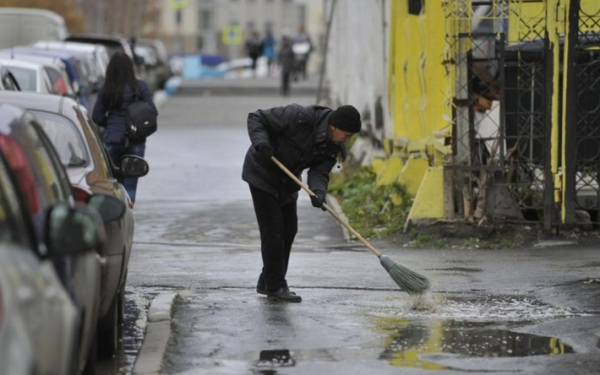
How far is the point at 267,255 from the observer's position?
11.5 m

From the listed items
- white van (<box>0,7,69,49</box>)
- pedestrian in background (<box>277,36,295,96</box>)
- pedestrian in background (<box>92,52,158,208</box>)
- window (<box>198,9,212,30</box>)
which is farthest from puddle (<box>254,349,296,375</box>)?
window (<box>198,9,212,30</box>)

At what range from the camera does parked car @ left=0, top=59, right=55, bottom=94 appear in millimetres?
20297

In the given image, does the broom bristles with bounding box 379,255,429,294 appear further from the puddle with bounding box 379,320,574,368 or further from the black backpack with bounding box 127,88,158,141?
the black backpack with bounding box 127,88,158,141

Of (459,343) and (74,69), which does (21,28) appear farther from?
(459,343)

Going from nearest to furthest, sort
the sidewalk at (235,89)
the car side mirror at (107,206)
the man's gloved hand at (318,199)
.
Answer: the car side mirror at (107,206), the man's gloved hand at (318,199), the sidewalk at (235,89)

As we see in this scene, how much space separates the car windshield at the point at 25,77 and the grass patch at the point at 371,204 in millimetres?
3986

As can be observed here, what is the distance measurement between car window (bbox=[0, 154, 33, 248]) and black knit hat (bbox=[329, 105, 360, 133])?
4776 millimetres

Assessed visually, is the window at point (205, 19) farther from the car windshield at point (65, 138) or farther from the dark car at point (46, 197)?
the dark car at point (46, 197)

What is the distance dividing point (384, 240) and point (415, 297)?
4.53 metres

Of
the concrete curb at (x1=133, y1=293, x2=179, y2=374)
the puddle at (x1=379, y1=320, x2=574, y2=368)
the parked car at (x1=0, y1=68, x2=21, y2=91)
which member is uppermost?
the parked car at (x1=0, y1=68, x2=21, y2=91)

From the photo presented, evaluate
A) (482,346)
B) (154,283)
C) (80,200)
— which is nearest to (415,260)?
(154,283)

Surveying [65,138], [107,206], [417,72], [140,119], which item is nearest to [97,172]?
[65,138]

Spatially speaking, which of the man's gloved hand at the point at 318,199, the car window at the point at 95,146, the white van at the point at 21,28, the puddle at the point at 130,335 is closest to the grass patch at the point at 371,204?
the man's gloved hand at the point at 318,199

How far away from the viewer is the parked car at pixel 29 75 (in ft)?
66.6
